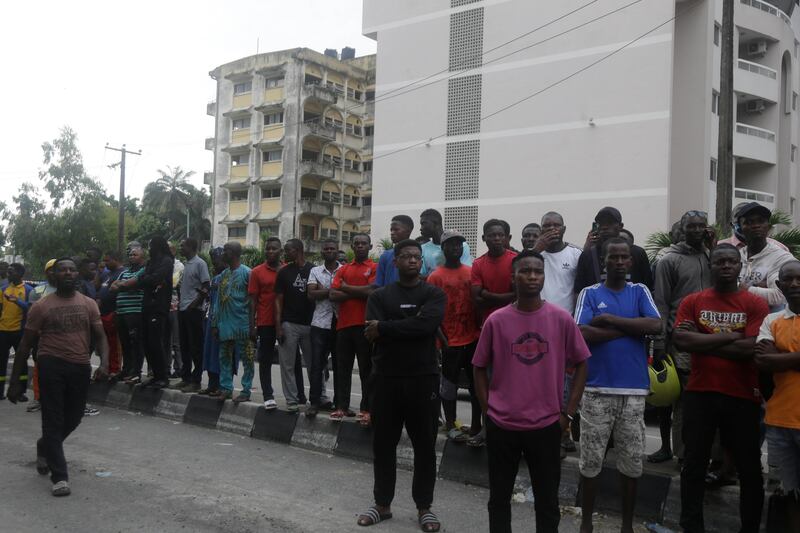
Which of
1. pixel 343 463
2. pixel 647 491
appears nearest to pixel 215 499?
pixel 343 463

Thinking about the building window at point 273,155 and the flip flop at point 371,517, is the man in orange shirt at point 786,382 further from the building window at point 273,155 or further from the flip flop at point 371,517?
the building window at point 273,155

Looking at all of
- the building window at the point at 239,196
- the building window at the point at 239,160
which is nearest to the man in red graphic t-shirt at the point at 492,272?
the building window at the point at 239,196

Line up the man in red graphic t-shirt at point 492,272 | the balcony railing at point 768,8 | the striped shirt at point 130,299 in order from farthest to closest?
the balcony railing at point 768,8
the striped shirt at point 130,299
the man in red graphic t-shirt at point 492,272

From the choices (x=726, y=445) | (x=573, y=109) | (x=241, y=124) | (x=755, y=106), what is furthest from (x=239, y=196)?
(x=726, y=445)

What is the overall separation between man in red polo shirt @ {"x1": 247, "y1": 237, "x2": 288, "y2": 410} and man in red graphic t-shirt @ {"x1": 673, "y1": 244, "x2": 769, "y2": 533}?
16.0 feet

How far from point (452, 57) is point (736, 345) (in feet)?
103

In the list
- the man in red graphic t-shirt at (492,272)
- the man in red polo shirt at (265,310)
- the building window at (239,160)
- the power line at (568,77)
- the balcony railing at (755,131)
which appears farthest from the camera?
the building window at (239,160)

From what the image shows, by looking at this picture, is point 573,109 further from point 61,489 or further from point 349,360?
point 61,489

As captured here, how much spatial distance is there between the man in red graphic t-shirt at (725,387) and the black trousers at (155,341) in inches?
271

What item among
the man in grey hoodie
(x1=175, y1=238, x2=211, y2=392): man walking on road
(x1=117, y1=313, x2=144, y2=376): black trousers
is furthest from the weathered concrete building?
the man in grey hoodie

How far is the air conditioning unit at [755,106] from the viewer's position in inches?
1293

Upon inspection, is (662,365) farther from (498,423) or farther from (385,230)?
(385,230)

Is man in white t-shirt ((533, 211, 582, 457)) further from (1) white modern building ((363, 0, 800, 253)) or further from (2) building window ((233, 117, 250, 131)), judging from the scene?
(2) building window ((233, 117, 250, 131))

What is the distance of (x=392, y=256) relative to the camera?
721cm
